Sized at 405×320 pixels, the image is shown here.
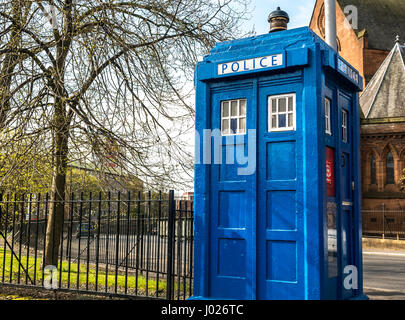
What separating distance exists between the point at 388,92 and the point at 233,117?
28777 millimetres

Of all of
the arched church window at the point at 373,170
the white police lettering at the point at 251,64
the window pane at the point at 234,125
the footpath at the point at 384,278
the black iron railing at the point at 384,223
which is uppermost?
the arched church window at the point at 373,170

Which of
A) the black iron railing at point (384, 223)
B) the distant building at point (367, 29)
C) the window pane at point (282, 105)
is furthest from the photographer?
the distant building at point (367, 29)

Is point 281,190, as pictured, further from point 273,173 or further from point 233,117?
point 233,117

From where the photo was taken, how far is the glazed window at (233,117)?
5043 mm

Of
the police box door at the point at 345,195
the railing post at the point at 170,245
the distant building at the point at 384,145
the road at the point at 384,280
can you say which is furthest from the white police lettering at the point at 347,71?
the distant building at the point at 384,145

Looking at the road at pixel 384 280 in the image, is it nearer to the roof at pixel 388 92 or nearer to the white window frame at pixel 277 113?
the white window frame at pixel 277 113

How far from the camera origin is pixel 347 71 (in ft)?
Result: 17.6

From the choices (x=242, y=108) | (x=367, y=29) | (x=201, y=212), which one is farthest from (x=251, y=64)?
(x=367, y=29)

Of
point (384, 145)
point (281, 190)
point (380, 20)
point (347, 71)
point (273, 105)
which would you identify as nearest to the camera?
point (281, 190)

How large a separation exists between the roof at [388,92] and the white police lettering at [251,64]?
26340mm

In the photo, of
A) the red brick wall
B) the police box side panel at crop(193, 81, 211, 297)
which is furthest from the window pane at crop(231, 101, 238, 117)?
the red brick wall

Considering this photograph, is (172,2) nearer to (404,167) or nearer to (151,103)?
(151,103)
